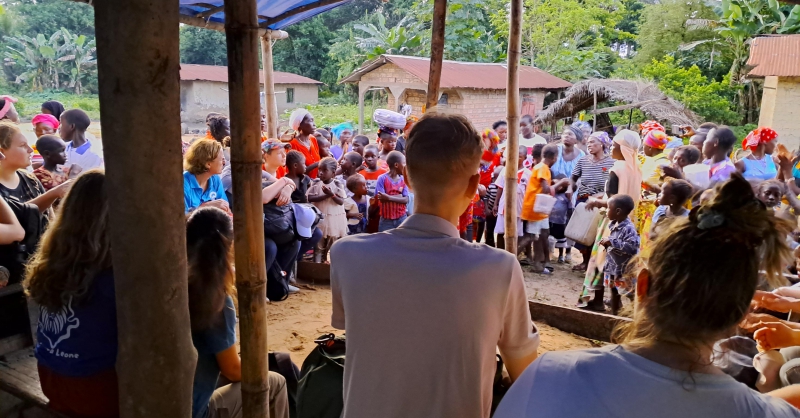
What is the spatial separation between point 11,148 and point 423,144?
325 centimetres

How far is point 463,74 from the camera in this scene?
58.0 ft

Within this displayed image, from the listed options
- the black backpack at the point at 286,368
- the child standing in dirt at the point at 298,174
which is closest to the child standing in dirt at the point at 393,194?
the child standing in dirt at the point at 298,174

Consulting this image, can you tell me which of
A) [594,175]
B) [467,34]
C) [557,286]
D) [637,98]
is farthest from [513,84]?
[467,34]

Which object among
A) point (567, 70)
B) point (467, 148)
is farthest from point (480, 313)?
point (567, 70)

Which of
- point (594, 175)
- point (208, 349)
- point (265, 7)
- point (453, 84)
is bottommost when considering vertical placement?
point (208, 349)

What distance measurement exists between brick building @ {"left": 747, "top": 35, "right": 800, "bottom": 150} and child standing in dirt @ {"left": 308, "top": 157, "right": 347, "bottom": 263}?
1190 centimetres

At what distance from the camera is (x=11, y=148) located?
365cm

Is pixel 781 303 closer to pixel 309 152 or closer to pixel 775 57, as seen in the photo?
pixel 309 152

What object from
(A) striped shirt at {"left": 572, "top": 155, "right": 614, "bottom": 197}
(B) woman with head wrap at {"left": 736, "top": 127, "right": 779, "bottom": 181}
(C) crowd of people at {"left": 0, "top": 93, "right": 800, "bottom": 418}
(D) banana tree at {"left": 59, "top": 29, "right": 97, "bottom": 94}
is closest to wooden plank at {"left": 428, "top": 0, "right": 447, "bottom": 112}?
(C) crowd of people at {"left": 0, "top": 93, "right": 800, "bottom": 418}

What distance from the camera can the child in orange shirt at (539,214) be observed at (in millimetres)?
7023

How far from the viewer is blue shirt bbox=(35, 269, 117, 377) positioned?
6.88ft

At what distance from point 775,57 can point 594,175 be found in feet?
33.7

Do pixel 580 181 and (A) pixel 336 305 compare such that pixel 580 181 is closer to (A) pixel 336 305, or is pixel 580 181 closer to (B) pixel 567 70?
(A) pixel 336 305

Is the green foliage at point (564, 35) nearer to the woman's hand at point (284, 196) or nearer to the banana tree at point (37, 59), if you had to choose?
the woman's hand at point (284, 196)
